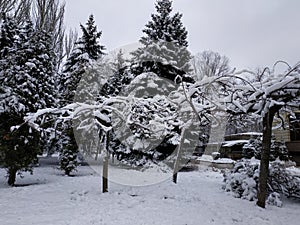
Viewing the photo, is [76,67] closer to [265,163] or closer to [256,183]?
[256,183]

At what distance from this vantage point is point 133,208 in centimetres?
411

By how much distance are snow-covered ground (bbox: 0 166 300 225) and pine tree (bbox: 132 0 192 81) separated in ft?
21.1

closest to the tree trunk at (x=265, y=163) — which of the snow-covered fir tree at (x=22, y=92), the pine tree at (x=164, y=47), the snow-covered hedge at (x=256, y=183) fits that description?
the snow-covered hedge at (x=256, y=183)

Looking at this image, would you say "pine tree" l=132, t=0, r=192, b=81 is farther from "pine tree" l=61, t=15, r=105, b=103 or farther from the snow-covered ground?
the snow-covered ground

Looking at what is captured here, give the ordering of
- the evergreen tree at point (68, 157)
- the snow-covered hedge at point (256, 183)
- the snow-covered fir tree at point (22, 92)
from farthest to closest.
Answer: the evergreen tree at point (68, 157) < the snow-covered fir tree at point (22, 92) < the snow-covered hedge at point (256, 183)

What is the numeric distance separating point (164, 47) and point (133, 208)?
8.32 m

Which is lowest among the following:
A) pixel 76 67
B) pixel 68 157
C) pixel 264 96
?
pixel 68 157

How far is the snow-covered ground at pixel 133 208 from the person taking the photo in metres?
3.54

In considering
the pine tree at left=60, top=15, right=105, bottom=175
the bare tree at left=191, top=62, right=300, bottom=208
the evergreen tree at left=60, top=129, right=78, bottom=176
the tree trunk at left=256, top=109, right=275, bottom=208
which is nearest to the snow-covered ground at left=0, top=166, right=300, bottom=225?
the tree trunk at left=256, top=109, right=275, bottom=208

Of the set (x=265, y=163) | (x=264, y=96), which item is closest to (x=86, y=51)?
(x=264, y=96)

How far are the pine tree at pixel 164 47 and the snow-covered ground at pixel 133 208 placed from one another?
6.43 m

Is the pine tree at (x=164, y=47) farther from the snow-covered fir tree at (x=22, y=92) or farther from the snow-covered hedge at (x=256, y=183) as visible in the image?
the snow-covered hedge at (x=256, y=183)

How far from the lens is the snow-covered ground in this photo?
3537 mm

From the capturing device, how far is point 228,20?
9648 mm
